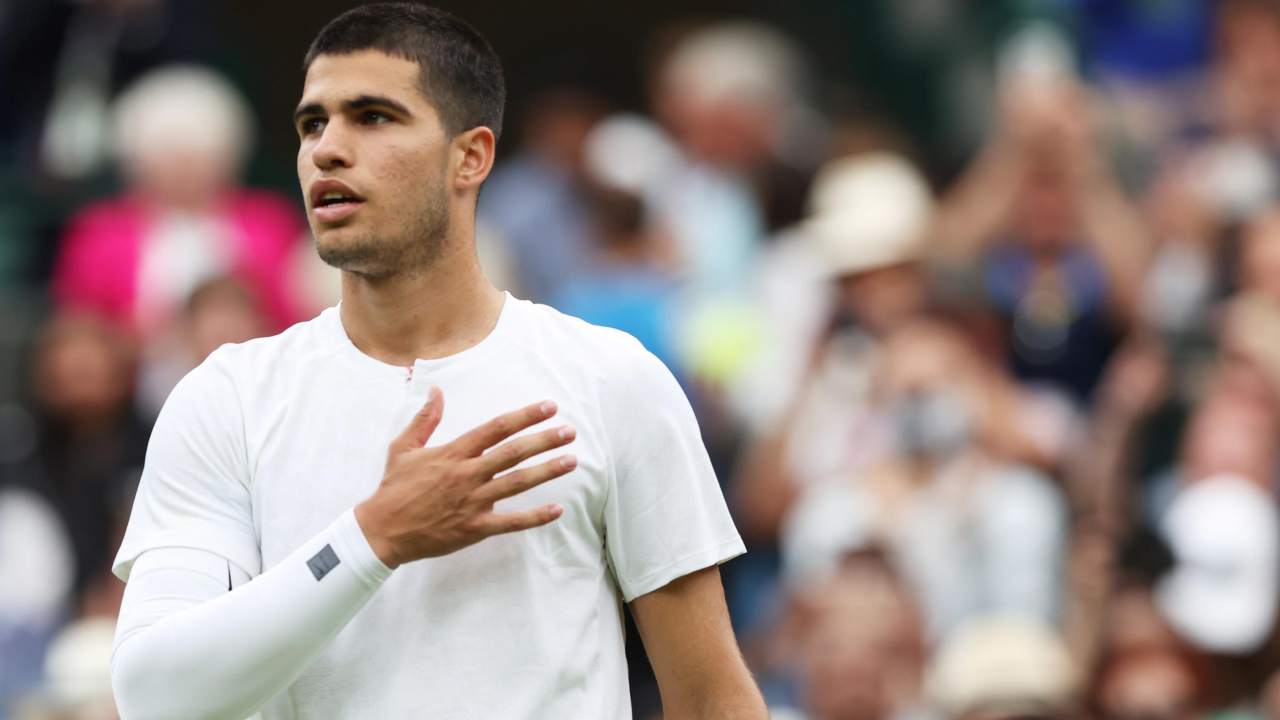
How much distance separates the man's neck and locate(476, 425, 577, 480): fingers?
36 centimetres

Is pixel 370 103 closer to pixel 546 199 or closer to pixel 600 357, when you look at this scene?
pixel 600 357

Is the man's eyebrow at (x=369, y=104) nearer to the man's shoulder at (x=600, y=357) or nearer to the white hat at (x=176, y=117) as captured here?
the man's shoulder at (x=600, y=357)

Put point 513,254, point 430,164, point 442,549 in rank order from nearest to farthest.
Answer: point 442,549
point 430,164
point 513,254

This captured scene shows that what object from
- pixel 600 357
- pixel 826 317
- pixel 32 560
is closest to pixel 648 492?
pixel 600 357

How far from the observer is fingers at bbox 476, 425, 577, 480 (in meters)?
3.46

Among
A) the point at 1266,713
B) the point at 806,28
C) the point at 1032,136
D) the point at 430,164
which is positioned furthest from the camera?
the point at 806,28

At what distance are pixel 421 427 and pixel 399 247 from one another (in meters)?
0.40

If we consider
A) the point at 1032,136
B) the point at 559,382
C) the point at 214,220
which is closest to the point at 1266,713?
the point at 1032,136

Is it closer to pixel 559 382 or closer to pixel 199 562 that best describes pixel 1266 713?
pixel 559 382

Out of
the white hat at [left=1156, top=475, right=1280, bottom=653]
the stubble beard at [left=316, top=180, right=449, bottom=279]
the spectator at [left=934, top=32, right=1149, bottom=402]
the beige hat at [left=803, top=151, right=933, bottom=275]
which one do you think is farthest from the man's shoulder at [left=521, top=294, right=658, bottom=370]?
the spectator at [left=934, top=32, right=1149, bottom=402]

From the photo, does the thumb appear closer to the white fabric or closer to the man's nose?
the man's nose

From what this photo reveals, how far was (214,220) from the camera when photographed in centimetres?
923

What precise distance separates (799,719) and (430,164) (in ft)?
11.6

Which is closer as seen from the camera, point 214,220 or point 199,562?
point 199,562
